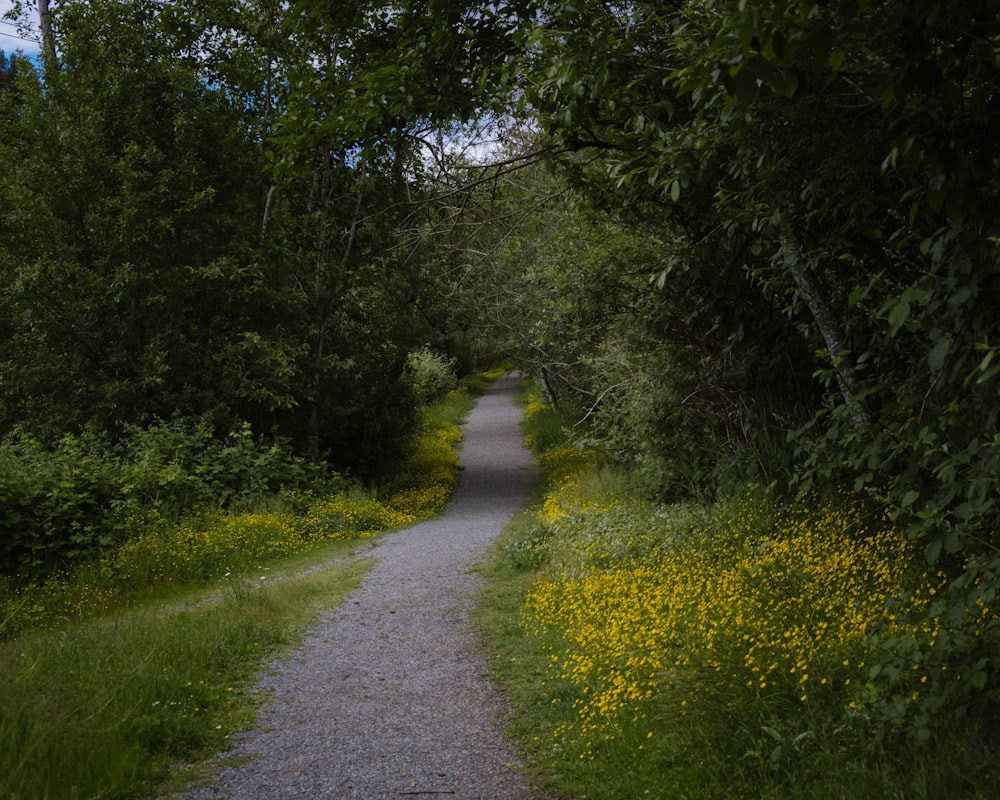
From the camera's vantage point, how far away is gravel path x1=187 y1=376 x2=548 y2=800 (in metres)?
4.28

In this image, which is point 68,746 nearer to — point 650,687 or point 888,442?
point 650,687

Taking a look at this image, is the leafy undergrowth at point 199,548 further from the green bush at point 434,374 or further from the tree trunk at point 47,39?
the green bush at point 434,374

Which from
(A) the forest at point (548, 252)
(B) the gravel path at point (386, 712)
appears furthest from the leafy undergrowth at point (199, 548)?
(B) the gravel path at point (386, 712)

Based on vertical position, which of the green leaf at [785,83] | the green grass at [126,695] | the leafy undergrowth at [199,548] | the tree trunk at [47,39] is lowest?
the leafy undergrowth at [199,548]

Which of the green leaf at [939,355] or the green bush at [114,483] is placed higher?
the green leaf at [939,355]

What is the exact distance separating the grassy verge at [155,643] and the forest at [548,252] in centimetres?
104

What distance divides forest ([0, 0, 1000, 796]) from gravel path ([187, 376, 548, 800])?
2.36m

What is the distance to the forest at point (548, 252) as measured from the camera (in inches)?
136

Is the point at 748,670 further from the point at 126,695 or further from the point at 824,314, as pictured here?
the point at 126,695

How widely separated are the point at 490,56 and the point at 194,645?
17.5 feet

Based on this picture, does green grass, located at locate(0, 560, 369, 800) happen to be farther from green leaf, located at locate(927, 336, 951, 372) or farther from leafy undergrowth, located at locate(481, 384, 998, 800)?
green leaf, located at locate(927, 336, 951, 372)

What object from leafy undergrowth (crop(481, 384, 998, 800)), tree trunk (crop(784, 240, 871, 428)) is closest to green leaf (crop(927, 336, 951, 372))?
leafy undergrowth (crop(481, 384, 998, 800))

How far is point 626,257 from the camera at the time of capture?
364 inches

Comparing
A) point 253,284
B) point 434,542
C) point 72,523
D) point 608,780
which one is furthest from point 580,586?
point 253,284
